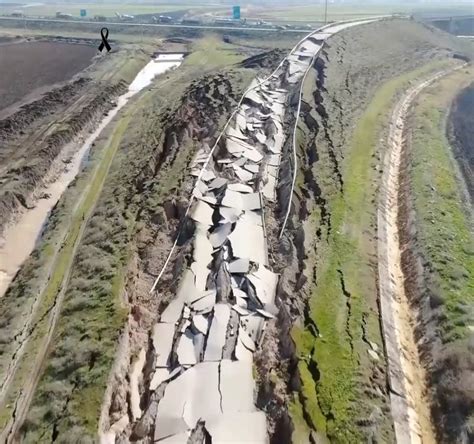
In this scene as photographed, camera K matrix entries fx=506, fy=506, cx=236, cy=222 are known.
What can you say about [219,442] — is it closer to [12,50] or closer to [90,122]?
[90,122]

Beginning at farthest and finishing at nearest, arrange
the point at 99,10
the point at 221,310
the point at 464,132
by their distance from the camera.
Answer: the point at 99,10
the point at 464,132
the point at 221,310

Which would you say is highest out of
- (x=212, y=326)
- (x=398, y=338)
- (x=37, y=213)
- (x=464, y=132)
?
(x=212, y=326)

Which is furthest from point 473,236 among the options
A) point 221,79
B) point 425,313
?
point 221,79

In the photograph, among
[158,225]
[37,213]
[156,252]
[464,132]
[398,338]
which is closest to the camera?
[398,338]

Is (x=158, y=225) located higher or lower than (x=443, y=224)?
lower

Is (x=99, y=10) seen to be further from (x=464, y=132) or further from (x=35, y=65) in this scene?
(x=464, y=132)

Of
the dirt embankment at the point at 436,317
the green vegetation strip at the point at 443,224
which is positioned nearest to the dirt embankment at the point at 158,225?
the dirt embankment at the point at 436,317

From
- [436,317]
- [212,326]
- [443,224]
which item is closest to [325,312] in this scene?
[436,317]

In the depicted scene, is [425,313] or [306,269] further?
[306,269]

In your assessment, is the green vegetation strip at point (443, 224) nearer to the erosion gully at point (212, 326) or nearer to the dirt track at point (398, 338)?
the dirt track at point (398, 338)
